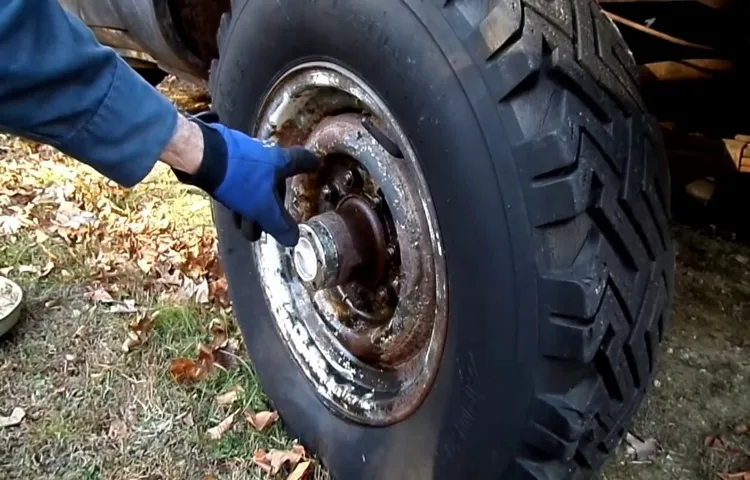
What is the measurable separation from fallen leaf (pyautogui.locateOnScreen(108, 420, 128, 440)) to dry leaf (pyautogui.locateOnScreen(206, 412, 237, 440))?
0.20 meters

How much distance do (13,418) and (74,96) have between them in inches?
44.9

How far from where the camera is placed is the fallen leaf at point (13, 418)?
205 centimetres

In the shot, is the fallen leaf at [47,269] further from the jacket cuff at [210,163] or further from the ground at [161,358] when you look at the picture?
the jacket cuff at [210,163]

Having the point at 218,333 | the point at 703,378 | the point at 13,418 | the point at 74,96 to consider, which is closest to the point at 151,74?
the point at 218,333

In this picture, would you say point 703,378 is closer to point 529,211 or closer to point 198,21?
point 529,211

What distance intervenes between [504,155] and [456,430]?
19.6 inches

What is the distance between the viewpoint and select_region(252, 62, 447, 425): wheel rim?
1482 millimetres

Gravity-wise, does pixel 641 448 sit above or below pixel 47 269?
above

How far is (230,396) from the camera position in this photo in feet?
6.96

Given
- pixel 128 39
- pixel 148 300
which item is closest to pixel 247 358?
pixel 148 300

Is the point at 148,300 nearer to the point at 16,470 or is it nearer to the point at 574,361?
the point at 16,470

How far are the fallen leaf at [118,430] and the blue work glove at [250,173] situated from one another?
0.72m

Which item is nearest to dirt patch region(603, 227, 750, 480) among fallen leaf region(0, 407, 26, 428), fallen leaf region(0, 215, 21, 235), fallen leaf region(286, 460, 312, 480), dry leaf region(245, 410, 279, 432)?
fallen leaf region(286, 460, 312, 480)

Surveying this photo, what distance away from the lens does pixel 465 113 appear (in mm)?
1252
